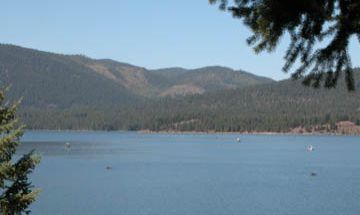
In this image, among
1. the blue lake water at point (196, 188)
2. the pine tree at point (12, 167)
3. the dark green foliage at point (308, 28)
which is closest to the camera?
the dark green foliage at point (308, 28)

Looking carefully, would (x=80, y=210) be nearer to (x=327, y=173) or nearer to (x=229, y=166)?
(x=327, y=173)

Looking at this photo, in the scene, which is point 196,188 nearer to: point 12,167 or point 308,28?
point 12,167

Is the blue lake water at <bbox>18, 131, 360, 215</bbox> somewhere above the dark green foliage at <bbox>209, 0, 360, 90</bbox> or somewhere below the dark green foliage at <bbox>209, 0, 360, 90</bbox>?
below

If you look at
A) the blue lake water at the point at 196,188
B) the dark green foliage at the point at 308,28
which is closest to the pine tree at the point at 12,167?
the dark green foliage at the point at 308,28

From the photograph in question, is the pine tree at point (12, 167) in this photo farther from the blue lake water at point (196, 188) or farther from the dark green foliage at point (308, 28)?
the blue lake water at point (196, 188)

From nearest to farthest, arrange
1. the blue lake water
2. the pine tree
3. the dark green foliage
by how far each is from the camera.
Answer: the dark green foliage
the pine tree
the blue lake water

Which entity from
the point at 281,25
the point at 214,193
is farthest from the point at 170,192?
the point at 281,25

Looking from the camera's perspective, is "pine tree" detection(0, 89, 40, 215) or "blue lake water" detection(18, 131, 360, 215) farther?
"blue lake water" detection(18, 131, 360, 215)

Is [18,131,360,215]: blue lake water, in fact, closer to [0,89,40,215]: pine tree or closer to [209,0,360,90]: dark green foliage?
[0,89,40,215]: pine tree

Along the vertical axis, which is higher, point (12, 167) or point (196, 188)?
point (12, 167)

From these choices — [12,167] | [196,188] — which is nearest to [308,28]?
[12,167]

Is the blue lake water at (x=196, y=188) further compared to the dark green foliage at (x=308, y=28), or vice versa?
the blue lake water at (x=196, y=188)

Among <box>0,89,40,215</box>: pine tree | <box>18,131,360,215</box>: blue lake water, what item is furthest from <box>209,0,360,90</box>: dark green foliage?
<box>18,131,360,215</box>: blue lake water

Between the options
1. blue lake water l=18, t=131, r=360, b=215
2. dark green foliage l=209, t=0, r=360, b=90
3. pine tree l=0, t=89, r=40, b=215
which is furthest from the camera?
blue lake water l=18, t=131, r=360, b=215
